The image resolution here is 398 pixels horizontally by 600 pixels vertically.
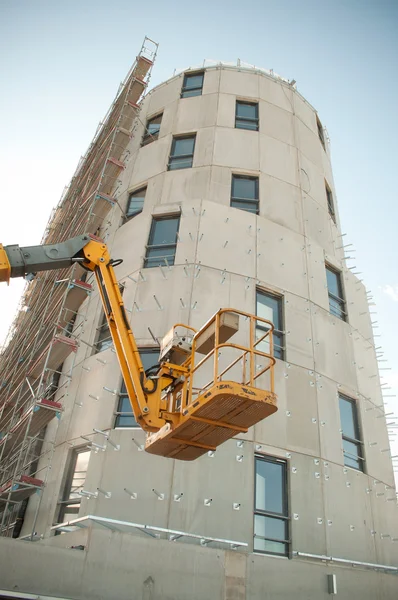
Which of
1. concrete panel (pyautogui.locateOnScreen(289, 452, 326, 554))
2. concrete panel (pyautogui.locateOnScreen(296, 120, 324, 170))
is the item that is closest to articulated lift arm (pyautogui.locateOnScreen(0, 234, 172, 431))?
concrete panel (pyautogui.locateOnScreen(289, 452, 326, 554))

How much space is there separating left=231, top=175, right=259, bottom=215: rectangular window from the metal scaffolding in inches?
165

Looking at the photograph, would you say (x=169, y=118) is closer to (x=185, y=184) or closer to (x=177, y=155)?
(x=177, y=155)

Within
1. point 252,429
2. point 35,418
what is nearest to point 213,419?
point 252,429

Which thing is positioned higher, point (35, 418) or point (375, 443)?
point (375, 443)

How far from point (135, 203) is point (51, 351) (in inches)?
242

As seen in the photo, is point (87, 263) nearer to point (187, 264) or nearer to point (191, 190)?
point (187, 264)

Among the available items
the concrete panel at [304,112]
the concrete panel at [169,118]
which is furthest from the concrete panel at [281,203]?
the concrete panel at [304,112]

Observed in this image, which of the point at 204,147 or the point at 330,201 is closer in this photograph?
the point at 204,147

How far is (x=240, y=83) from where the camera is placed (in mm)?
20578

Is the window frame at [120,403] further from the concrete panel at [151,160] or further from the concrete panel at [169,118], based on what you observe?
the concrete panel at [169,118]

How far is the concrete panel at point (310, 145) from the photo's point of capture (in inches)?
794

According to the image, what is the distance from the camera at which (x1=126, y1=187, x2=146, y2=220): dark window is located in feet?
58.4

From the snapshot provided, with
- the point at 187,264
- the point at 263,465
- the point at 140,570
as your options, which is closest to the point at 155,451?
the point at 140,570

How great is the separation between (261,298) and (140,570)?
813 cm
